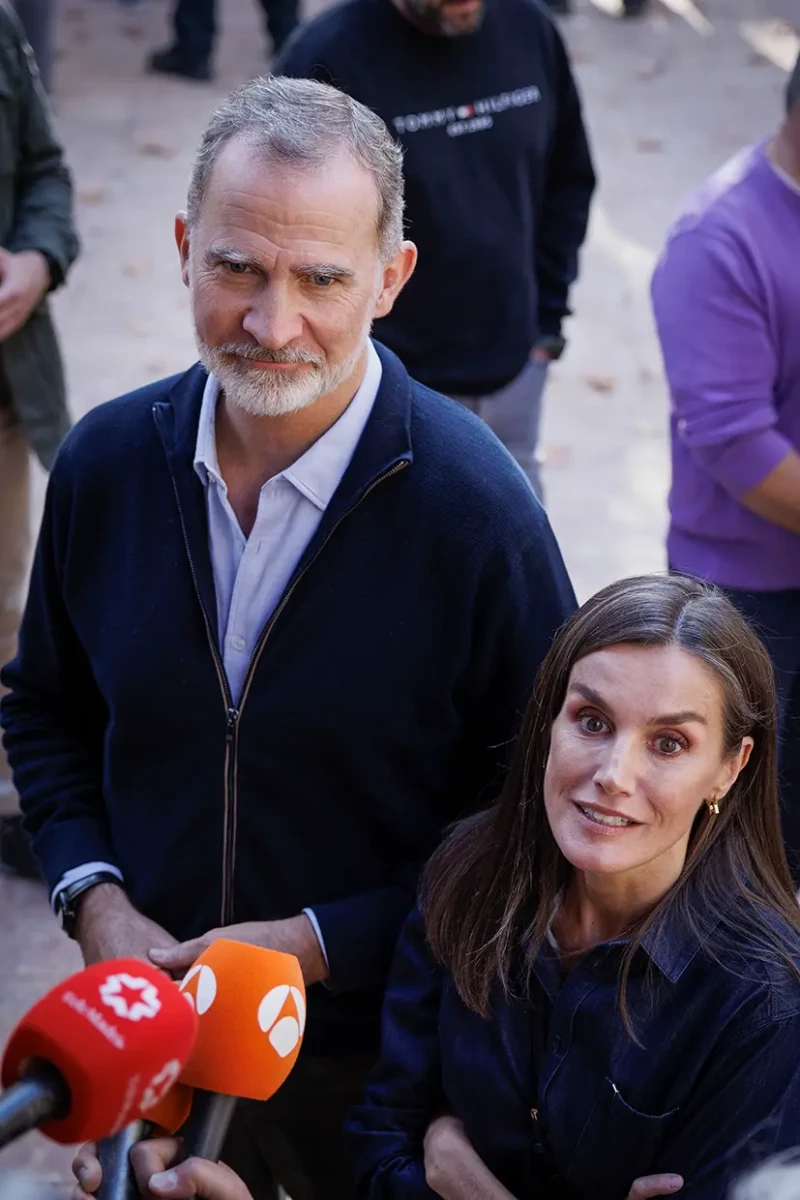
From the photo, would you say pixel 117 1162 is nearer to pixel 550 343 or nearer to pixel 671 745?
pixel 671 745

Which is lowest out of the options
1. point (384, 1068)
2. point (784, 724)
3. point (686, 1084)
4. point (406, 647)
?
point (784, 724)

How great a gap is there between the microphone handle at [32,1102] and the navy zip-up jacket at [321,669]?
35.1 inches

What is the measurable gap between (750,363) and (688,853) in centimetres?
133

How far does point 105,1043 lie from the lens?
5.22 feet

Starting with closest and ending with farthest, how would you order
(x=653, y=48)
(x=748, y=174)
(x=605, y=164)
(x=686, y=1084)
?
(x=686, y=1084)
(x=748, y=174)
(x=605, y=164)
(x=653, y=48)

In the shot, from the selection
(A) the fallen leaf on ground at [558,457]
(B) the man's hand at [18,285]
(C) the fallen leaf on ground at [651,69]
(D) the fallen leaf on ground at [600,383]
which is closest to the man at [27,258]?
(B) the man's hand at [18,285]

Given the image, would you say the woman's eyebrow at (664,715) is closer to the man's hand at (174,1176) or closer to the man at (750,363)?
the man's hand at (174,1176)

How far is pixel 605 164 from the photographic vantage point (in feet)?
30.7

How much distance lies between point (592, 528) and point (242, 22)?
654cm

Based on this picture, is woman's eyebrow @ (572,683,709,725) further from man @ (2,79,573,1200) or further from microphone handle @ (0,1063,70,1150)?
microphone handle @ (0,1063,70,1150)

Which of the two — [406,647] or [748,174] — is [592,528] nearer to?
[748,174]

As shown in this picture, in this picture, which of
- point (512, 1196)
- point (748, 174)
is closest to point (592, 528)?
point (748, 174)

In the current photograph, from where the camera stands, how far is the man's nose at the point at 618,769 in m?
2.12

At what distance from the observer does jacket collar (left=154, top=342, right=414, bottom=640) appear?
2.38 meters
